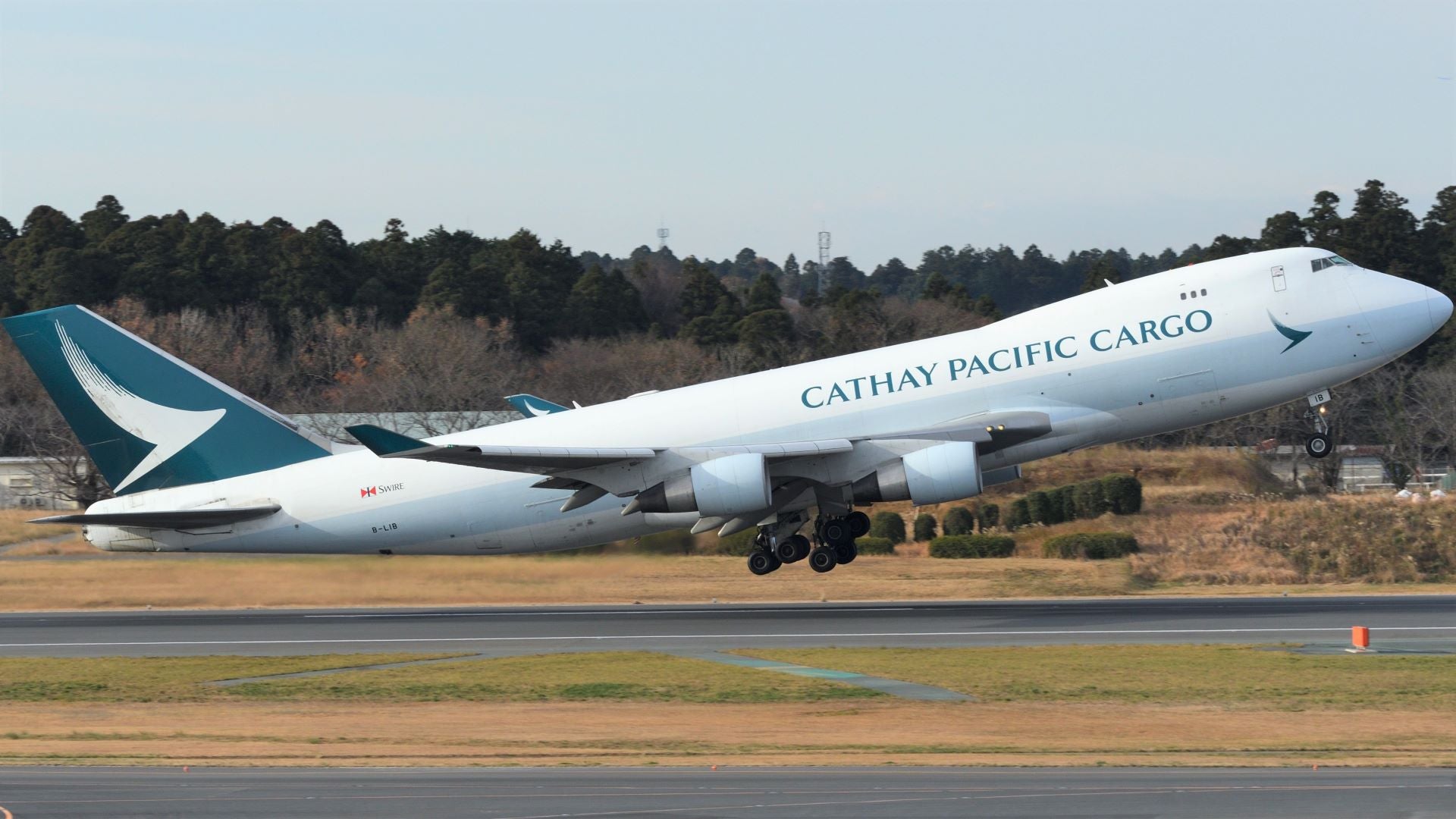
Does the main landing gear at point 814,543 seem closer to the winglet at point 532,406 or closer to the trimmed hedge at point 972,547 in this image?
the winglet at point 532,406

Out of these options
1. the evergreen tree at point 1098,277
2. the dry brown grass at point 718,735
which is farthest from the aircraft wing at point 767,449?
the evergreen tree at point 1098,277

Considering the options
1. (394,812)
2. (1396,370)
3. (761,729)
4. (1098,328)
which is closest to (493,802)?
(394,812)

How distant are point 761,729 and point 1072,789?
22.8 ft

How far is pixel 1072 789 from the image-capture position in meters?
17.1

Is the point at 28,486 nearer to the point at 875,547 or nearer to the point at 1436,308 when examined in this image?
the point at 875,547

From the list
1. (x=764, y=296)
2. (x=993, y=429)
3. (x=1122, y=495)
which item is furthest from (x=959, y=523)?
(x=764, y=296)

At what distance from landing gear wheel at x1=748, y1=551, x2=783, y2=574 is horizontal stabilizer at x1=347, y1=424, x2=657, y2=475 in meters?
3.94

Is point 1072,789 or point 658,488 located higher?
point 658,488

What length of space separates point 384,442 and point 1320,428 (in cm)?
2054

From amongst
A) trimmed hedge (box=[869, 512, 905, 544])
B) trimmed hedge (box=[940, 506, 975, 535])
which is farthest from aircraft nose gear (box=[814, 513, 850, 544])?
trimmed hedge (box=[940, 506, 975, 535])

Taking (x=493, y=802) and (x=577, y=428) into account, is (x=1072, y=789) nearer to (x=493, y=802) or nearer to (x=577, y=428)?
(x=493, y=802)

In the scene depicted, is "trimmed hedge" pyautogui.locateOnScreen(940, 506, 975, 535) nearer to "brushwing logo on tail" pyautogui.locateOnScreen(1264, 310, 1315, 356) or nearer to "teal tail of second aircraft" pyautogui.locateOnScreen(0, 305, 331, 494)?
"brushwing logo on tail" pyautogui.locateOnScreen(1264, 310, 1315, 356)

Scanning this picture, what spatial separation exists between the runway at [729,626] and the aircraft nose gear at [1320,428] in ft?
13.1

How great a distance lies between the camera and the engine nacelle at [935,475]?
3206 centimetres
